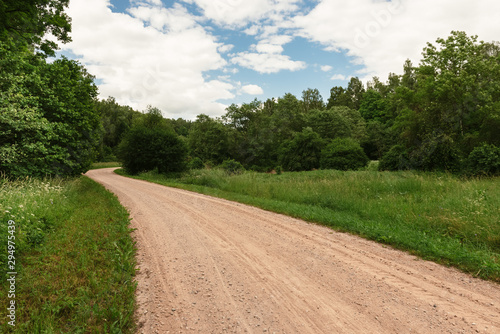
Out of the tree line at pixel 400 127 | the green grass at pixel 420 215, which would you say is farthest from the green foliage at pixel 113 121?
the green grass at pixel 420 215

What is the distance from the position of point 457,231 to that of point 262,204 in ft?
20.2

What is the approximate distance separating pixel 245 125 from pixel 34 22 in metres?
44.4

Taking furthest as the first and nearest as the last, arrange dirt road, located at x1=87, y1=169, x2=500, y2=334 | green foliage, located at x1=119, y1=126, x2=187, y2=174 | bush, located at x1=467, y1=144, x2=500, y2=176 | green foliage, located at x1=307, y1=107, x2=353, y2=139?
green foliage, located at x1=307, y1=107, x2=353, y2=139 → green foliage, located at x1=119, y1=126, x2=187, y2=174 → bush, located at x1=467, y1=144, x2=500, y2=176 → dirt road, located at x1=87, y1=169, x2=500, y2=334

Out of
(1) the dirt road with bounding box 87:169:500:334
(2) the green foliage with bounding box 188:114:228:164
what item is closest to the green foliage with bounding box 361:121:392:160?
(2) the green foliage with bounding box 188:114:228:164

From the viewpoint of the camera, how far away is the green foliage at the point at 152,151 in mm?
28266

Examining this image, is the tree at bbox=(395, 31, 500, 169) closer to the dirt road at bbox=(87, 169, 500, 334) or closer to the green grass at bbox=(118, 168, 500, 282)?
the green grass at bbox=(118, 168, 500, 282)

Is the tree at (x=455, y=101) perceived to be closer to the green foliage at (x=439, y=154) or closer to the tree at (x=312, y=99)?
the green foliage at (x=439, y=154)

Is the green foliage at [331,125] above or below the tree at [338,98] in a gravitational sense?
below

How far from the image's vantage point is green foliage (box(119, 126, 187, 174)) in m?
28.3

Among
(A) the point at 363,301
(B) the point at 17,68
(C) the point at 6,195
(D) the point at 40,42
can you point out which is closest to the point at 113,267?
(A) the point at 363,301

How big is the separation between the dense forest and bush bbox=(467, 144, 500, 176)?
7 cm

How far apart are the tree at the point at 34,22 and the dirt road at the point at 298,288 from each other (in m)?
8.39

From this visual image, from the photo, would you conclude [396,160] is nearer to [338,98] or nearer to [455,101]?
[455,101]

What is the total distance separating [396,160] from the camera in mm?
28203
